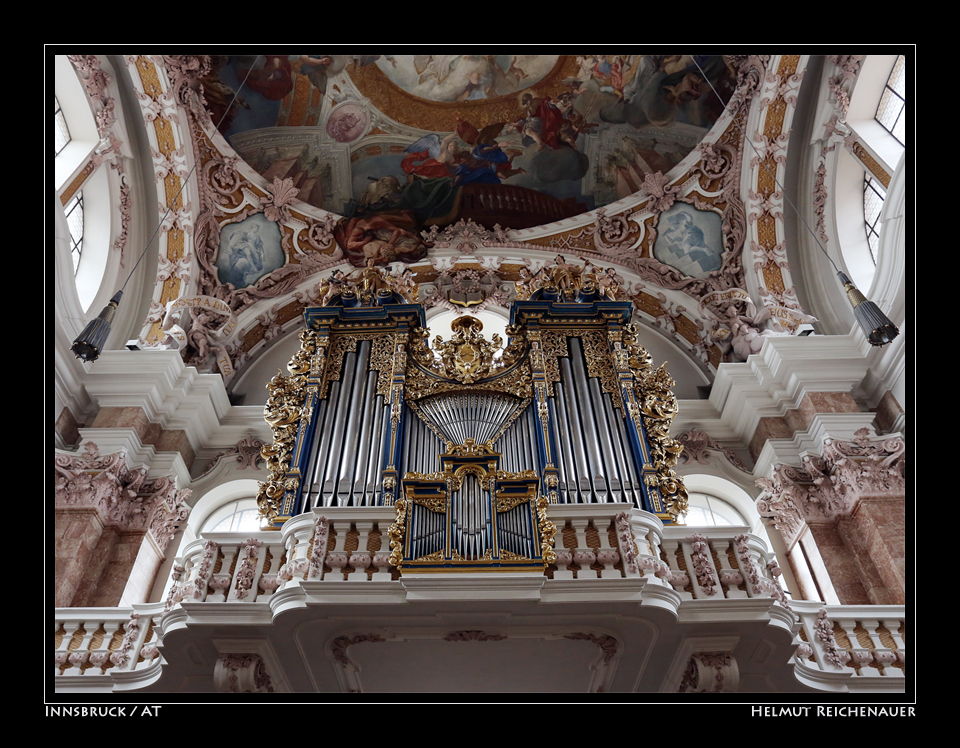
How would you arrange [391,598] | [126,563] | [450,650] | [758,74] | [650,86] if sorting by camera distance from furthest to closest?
[650,86] → [758,74] → [126,563] → [450,650] → [391,598]

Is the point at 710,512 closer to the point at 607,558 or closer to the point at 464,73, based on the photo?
the point at 607,558

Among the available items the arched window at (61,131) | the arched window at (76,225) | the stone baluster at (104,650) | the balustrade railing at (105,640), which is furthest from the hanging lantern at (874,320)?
the arched window at (61,131)

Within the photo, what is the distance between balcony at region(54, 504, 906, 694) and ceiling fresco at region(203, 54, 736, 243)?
8.15m

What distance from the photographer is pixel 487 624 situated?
20.1ft

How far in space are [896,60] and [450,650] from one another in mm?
9900

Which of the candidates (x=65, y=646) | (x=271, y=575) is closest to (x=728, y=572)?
(x=271, y=575)

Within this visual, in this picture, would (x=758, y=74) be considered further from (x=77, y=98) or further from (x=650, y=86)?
(x=77, y=98)

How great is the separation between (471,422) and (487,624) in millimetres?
2724

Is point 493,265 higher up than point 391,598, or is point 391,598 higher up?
point 493,265

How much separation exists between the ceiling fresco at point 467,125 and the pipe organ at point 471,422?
10.7 ft

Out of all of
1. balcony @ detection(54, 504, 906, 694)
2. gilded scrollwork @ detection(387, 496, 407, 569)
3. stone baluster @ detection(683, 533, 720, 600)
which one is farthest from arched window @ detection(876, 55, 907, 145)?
gilded scrollwork @ detection(387, 496, 407, 569)

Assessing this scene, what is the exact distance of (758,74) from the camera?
1193 cm

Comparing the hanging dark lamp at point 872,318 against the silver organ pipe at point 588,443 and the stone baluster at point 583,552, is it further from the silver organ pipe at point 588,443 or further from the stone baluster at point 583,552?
the stone baluster at point 583,552
